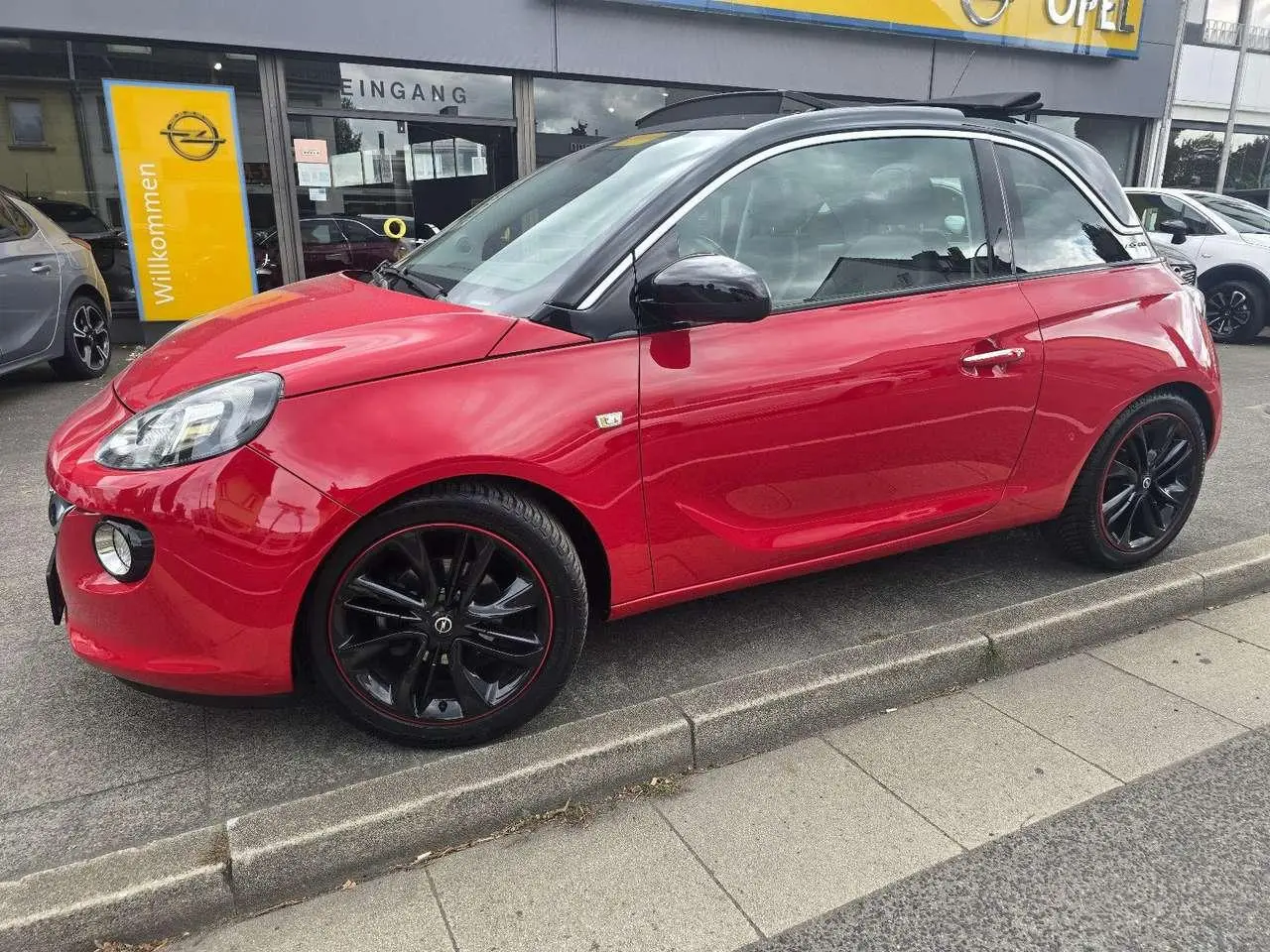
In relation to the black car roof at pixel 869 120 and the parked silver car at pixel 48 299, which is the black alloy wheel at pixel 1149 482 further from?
the parked silver car at pixel 48 299

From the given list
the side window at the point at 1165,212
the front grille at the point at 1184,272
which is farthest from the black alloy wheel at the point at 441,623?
the side window at the point at 1165,212

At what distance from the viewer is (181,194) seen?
8.55 metres

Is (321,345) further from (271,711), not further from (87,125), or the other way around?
(87,125)

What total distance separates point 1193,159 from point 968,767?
1596 cm

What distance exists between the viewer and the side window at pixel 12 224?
6.09 m

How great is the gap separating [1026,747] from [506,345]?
1.85 meters

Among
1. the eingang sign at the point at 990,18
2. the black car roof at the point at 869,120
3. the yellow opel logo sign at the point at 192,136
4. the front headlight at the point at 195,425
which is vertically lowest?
the front headlight at the point at 195,425

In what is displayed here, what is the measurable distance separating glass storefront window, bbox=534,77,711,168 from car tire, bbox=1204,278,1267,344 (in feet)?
20.0

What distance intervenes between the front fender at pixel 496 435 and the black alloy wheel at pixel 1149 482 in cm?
199

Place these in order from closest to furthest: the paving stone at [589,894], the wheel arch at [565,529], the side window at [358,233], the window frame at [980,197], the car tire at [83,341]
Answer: the paving stone at [589,894]
the wheel arch at [565,529]
the window frame at [980,197]
the car tire at [83,341]
the side window at [358,233]

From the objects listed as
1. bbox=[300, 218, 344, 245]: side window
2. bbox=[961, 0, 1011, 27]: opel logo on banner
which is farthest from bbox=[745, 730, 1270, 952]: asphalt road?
bbox=[961, 0, 1011, 27]: opel logo on banner

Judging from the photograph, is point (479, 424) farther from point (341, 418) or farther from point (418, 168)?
point (418, 168)

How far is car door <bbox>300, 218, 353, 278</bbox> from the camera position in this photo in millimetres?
9086

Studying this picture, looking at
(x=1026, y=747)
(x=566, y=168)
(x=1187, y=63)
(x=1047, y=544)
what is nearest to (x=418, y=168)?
(x=566, y=168)
